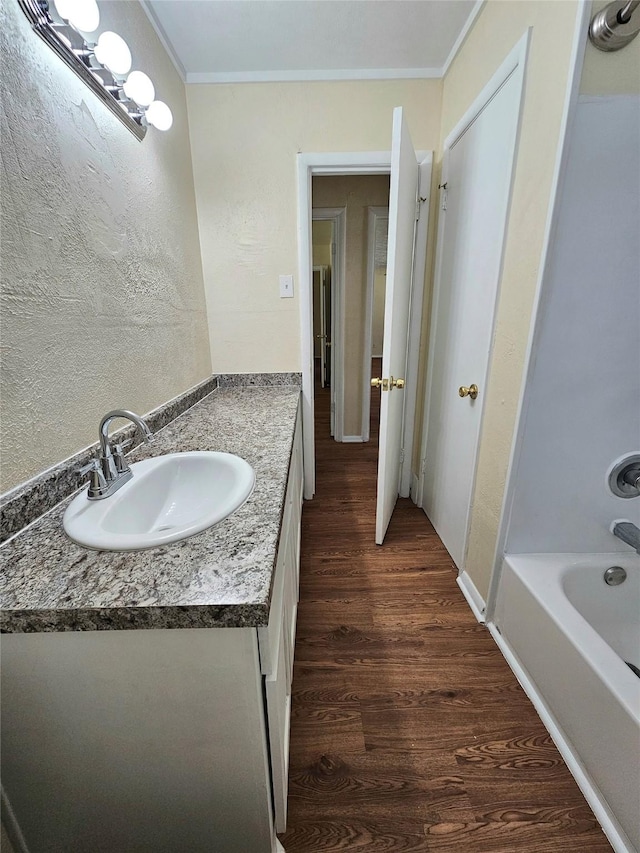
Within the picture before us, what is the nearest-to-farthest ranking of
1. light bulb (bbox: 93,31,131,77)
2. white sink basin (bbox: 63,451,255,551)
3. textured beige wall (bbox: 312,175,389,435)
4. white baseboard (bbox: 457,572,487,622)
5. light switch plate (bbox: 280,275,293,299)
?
1. white sink basin (bbox: 63,451,255,551)
2. light bulb (bbox: 93,31,131,77)
3. white baseboard (bbox: 457,572,487,622)
4. light switch plate (bbox: 280,275,293,299)
5. textured beige wall (bbox: 312,175,389,435)

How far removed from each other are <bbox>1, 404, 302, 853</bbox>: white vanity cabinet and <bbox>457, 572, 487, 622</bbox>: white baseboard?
3.39ft

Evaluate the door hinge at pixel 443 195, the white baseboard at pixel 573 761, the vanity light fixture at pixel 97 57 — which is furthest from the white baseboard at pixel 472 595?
the vanity light fixture at pixel 97 57

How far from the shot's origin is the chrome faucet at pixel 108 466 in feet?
2.47

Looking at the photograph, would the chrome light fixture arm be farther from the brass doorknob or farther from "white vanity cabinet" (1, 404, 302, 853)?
the brass doorknob

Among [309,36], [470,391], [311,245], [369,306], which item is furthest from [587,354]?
[369,306]

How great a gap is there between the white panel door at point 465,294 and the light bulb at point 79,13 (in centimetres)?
119

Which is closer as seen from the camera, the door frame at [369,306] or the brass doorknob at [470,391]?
the brass doorknob at [470,391]

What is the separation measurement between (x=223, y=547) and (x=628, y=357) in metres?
1.29

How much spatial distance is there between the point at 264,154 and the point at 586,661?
2417mm

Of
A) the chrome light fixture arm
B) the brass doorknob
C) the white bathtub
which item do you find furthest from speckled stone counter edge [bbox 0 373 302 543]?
the white bathtub

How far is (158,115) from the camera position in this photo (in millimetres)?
1165

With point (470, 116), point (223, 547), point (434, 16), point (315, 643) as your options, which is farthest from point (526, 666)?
point (434, 16)

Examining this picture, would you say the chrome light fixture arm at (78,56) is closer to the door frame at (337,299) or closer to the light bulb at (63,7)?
the light bulb at (63,7)

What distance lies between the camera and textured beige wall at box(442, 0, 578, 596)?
0.93 m
